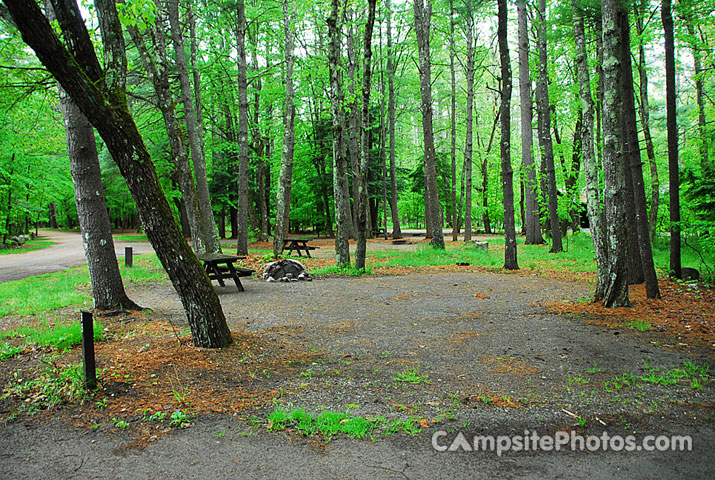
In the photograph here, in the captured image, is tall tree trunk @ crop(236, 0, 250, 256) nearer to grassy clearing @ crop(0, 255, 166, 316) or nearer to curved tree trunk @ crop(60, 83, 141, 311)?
grassy clearing @ crop(0, 255, 166, 316)

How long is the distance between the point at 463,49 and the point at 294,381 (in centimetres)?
2564

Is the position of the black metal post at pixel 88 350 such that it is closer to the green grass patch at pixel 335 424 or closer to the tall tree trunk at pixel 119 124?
the tall tree trunk at pixel 119 124

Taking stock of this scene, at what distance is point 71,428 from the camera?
3.52m

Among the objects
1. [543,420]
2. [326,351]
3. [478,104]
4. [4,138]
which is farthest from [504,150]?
[478,104]

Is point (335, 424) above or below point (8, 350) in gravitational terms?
below

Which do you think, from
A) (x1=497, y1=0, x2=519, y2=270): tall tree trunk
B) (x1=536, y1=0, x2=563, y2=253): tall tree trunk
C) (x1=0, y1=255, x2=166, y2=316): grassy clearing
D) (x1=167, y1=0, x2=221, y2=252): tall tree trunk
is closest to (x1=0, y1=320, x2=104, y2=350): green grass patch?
(x1=0, y1=255, x2=166, y2=316): grassy clearing

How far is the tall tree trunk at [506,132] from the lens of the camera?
36.3ft

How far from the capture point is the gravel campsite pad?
2.94 meters

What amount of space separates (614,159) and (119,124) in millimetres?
7026

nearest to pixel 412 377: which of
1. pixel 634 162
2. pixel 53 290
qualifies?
pixel 634 162

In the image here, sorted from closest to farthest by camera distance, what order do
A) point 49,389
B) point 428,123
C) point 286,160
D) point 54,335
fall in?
point 49,389 → point 54,335 → point 286,160 → point 428,123

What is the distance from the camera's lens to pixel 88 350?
4.02 meters

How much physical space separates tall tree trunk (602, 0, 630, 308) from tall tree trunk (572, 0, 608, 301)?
318mm

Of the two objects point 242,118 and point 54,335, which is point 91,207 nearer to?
point 54,335
